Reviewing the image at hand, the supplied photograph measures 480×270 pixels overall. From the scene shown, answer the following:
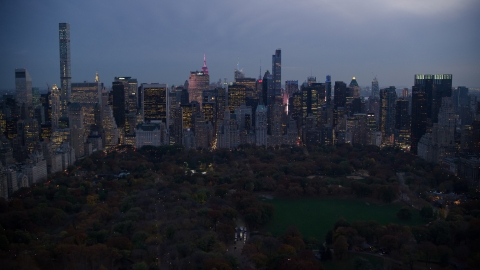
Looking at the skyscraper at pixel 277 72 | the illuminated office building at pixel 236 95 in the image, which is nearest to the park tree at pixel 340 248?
the illuminated office building at pixel 236 95

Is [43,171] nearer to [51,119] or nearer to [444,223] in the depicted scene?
[51,119]

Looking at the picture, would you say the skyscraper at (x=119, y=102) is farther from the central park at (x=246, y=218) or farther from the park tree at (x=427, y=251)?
the park tree at (x=427, y=251)

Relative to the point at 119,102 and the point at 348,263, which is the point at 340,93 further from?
the point at 348,263

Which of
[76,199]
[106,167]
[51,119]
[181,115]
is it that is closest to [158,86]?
[181,115]

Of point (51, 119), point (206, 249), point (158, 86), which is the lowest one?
point (206, 249)

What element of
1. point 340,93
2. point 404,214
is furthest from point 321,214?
point 340,93

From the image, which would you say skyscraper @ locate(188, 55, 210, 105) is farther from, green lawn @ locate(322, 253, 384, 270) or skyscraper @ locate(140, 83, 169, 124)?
green lawn @ locate(322, 253, 384, 270)
